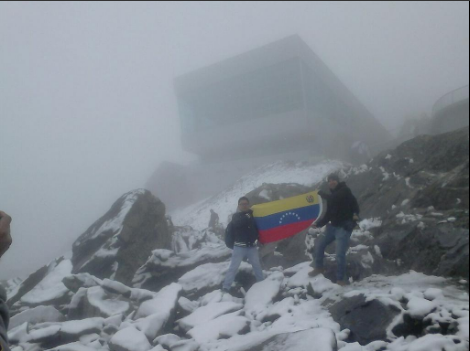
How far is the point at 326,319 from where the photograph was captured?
4168mm

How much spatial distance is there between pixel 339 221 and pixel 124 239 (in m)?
5.40

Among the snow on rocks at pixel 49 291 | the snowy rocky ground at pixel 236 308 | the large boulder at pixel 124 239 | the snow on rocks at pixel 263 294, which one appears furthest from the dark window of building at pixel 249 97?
the snow on rocks at pixel 263 294

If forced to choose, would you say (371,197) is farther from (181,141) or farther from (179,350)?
(181,141)

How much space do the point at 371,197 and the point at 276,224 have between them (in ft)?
14.0

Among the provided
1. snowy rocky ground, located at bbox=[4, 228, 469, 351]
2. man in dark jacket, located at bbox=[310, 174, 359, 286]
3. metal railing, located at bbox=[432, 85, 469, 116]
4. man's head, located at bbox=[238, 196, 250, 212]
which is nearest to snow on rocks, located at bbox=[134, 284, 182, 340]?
snowy rocky ground, located at bbox=[4, 228, 469, 351]

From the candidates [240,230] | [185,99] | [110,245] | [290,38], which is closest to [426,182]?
[240,230]

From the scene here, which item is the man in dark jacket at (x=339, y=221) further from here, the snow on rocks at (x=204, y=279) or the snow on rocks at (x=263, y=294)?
the snow on rocks at (x=204, y=279)

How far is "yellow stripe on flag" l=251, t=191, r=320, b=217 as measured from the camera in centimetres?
627

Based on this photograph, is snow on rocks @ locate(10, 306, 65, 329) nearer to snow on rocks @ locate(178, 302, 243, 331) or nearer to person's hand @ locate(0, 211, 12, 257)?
snow on rocks @ locate(178, 302, 243, 331)

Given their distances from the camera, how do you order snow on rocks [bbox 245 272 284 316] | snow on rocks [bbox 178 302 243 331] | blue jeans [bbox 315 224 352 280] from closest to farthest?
snow on rocks [bbox 178 302 243 331] < snow on rocks [bbox 245 272 284 316] < blue jeans [bbox 315 224 352 280]

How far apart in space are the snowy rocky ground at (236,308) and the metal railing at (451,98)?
734 inches

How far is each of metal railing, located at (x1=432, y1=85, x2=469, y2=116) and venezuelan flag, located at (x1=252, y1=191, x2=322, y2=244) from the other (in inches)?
815

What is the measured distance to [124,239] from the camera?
826cm

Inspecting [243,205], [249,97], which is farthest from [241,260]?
[249,97]
